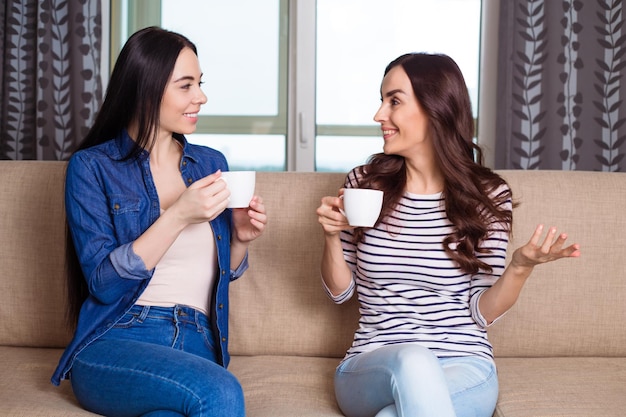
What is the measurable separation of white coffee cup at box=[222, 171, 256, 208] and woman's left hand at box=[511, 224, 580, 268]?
58 cm

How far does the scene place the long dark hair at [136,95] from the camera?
1.68m

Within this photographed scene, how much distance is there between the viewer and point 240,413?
1439 mm

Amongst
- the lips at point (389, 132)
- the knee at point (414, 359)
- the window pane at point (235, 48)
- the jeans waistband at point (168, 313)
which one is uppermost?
the window pane at point (235, 48)

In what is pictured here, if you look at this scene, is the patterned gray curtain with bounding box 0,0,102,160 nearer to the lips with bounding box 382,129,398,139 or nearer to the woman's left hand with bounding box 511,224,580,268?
the lips with bounding box 382,129,398,139

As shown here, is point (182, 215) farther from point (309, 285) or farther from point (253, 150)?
point (253, 150)

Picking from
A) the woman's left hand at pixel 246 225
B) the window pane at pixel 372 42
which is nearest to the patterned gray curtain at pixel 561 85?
the window pane at pixel 372 42

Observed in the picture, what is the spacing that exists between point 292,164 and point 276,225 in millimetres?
1966

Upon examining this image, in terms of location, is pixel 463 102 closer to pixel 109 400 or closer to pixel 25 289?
pixel 109 400

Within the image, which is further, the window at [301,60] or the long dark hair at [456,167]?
the window at [301,60]

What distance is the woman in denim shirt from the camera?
4.88ft

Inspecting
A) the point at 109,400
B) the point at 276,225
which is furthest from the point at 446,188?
the point at 109,400

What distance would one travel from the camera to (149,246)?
1.55 m

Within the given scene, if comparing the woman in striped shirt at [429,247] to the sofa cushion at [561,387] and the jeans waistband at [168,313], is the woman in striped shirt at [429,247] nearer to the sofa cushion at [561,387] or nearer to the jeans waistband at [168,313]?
the sofa cushion at [561,387]

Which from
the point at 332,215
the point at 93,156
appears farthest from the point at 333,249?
the point at 93,156
